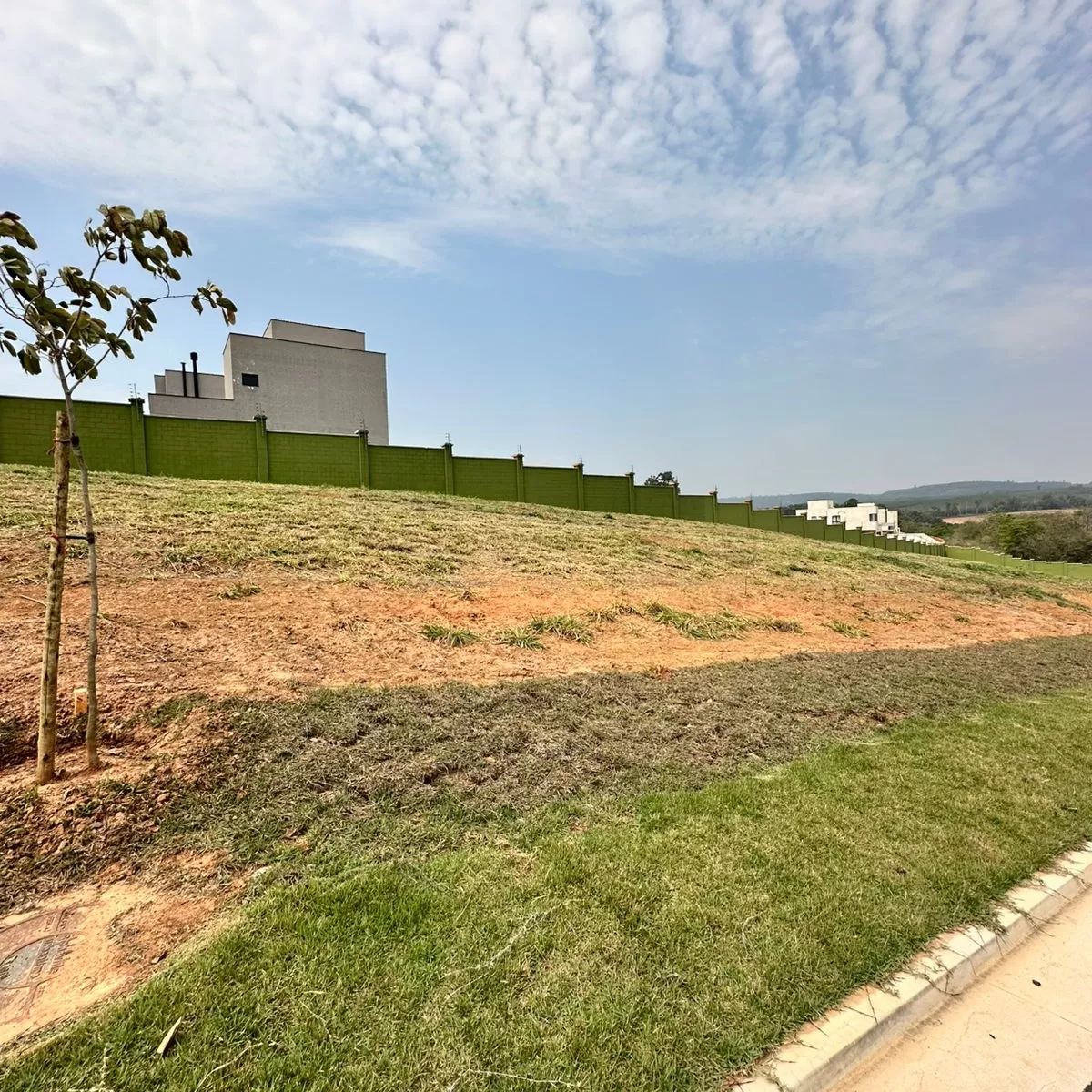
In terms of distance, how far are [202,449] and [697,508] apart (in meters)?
22.9

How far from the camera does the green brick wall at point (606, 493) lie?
81.5 ft

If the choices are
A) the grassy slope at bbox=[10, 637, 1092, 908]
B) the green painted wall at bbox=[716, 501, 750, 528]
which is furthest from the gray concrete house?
the grassy slope at bbox=[10, 637, 1092, 908]

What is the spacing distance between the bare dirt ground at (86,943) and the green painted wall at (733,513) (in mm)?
31812

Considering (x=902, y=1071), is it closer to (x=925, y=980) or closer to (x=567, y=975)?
(x=925, y=980)

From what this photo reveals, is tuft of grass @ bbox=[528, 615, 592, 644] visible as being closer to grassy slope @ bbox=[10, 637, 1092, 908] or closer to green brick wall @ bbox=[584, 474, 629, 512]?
grassy slope @ bbox=[10, 637, 1092, 908]

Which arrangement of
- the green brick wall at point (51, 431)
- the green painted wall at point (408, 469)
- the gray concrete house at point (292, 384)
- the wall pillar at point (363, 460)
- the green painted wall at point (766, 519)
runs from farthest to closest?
the green painted wall at point (766, 519)
the gray concrete house at point (292, 384)
the green painted wall at point (408, 469)
the wall pillar at point (363, 460)
the green brick wall at point (51, 431)

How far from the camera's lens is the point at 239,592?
267 inches

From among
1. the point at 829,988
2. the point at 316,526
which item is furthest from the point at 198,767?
the point at 316,526

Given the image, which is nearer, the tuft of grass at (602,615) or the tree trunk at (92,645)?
the tree trunk at (92,645)

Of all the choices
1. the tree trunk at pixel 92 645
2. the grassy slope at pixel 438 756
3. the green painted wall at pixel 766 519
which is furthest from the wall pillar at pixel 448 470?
the green painted wall at pixel 766 519

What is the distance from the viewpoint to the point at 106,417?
582 inches

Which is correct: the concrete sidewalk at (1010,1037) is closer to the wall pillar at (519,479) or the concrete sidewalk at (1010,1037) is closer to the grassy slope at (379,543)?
the grassy slope at (379,543)

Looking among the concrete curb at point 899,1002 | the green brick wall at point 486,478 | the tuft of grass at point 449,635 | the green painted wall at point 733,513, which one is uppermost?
the green brick wall at point 486,478

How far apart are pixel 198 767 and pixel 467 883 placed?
1786 mm
